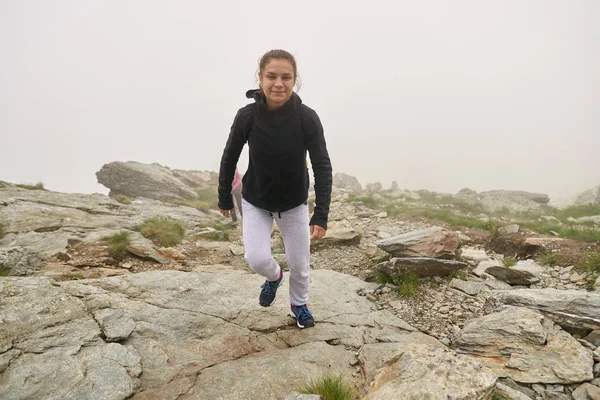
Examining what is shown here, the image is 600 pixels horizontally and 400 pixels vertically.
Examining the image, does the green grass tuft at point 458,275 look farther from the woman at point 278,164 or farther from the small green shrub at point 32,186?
the small green shrub at point 32,186

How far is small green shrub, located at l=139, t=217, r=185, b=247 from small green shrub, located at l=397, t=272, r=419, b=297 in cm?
660

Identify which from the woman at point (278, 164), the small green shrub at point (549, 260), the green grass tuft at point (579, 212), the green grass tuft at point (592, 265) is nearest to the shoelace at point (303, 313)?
the woman at point (278, 164)

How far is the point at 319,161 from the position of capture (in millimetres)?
3977

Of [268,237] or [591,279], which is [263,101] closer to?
[268,237]

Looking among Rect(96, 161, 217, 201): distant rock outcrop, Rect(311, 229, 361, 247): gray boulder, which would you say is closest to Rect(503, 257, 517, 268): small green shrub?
Rect(311, 229, 361, 247): gray boulder

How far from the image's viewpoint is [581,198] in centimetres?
3409

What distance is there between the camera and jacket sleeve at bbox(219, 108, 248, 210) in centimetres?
397

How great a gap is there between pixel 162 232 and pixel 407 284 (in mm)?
7524

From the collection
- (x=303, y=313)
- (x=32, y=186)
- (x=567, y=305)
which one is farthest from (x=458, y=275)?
(x=32, y=186)

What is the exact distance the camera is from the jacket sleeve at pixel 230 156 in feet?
13.0

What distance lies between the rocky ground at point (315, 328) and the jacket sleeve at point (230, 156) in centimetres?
177

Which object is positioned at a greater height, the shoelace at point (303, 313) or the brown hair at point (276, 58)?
the brown hair at point (276, 58)

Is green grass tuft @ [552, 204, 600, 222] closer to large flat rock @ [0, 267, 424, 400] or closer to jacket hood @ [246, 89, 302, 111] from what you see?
large flat rock @ [0, 267, 424, 400]

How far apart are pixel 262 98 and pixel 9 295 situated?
13.1ft
